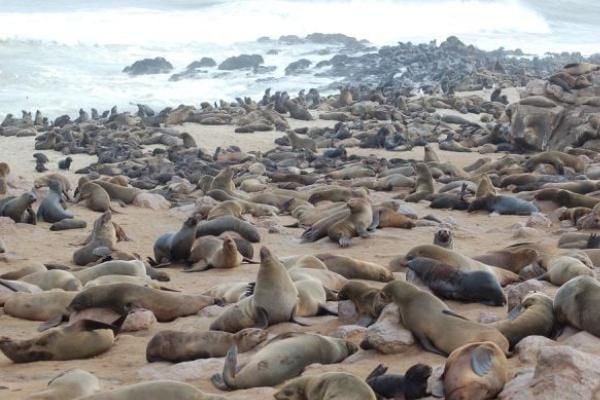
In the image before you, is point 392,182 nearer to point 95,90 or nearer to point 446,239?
point 446,239

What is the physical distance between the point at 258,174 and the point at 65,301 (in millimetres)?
8239

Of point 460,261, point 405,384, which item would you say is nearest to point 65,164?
point 460,261

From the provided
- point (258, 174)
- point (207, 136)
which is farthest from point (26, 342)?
point (207, 136)

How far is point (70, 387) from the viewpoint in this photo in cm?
400

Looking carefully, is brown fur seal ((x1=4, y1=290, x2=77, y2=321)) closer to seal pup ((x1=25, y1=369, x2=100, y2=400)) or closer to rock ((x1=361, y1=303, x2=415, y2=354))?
seal pup ((x1=25, y1=369, x2=100, y2=400))

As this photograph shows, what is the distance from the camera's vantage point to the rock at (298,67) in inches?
1453

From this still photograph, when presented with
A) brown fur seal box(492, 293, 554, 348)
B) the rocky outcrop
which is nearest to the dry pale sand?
brown fur seal box(492, 293, 554, 348)

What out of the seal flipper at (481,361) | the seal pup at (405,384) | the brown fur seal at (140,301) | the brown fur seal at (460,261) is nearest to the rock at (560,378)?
the seal flipper at (481,361)

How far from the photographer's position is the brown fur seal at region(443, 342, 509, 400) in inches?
140

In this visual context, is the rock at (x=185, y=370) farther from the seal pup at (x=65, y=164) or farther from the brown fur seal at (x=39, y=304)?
the seal pup at (x=65, y=164)

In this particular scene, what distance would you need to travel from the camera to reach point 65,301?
5.86 m

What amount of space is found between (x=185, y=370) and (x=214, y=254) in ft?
10.7

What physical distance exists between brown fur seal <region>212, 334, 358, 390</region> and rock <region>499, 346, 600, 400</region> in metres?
1.08

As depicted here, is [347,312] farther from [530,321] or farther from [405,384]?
[405,384]
